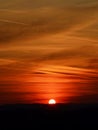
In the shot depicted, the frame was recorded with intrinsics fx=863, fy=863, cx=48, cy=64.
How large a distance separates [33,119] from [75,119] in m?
1.71

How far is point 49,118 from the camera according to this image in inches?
1369

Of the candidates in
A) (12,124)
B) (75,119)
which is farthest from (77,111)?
(12,124)

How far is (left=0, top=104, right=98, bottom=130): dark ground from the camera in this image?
34375 mm

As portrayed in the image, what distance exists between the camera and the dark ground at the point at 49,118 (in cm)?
3438

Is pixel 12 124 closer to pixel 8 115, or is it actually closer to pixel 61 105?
pixel 8 115

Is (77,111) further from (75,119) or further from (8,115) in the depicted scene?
(8,115)

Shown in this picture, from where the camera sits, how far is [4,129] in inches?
1339

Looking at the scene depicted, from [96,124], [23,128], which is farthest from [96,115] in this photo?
[23,128]

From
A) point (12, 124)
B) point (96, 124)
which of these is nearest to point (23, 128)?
point (12, 124)

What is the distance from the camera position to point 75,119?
34906 mm

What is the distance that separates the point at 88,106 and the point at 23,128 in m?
3.30

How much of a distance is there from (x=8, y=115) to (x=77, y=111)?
281 cm

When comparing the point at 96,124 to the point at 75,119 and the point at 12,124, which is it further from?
the point at 12,124

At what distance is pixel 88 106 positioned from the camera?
3600 centimetres
